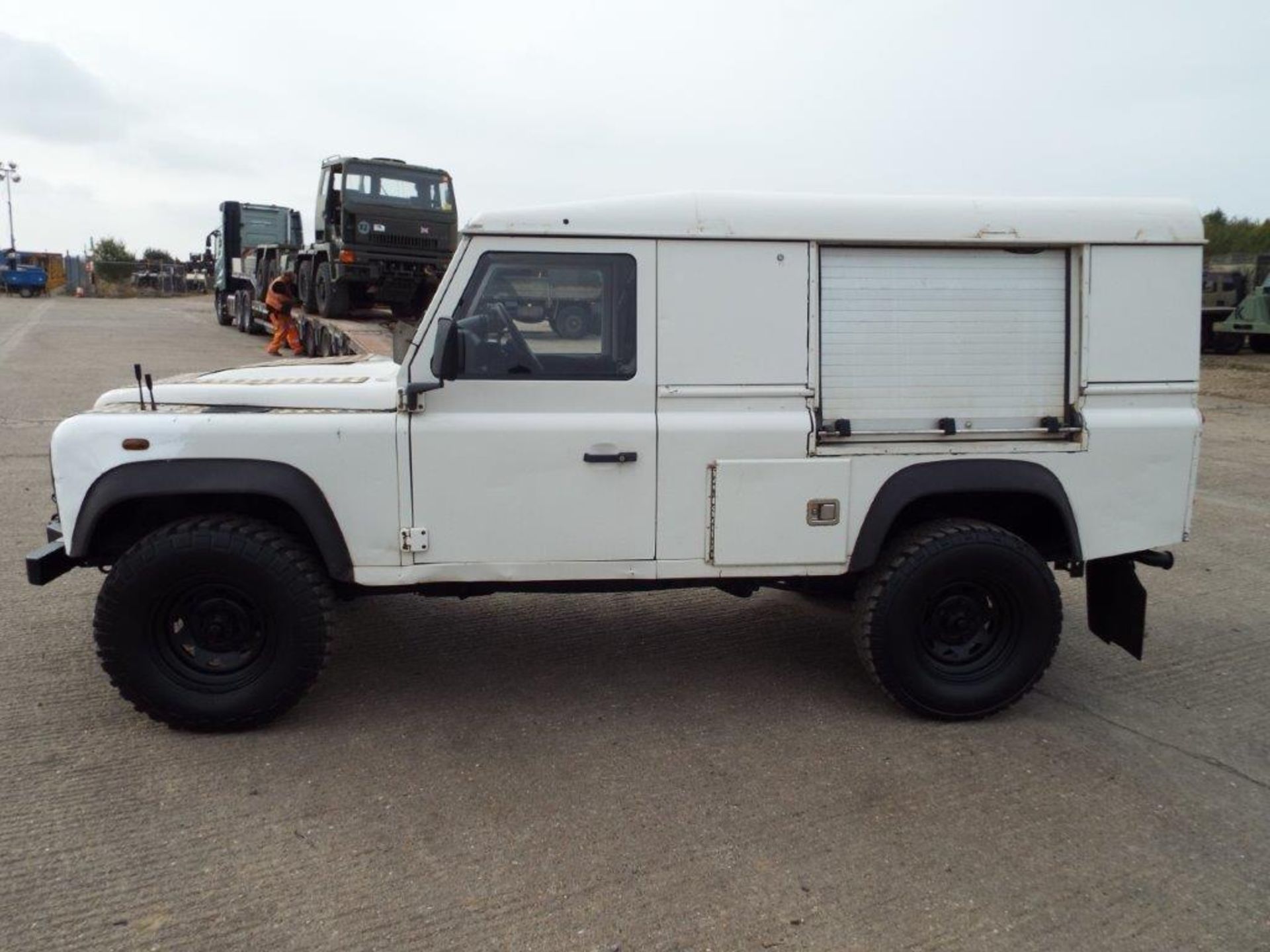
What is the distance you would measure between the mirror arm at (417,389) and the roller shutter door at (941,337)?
1472 millimetres

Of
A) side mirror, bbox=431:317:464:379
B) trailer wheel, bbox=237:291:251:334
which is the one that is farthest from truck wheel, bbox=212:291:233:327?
side mirror, bbox=431:317:464:379

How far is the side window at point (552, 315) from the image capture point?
4.05m

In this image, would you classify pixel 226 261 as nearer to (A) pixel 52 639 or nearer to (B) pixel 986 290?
(A) pixel 52 639

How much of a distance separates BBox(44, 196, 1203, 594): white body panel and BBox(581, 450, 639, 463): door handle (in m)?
0.03

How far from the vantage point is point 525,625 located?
5.44 meters

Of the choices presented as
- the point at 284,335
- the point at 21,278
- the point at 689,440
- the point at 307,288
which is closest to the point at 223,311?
the point at 307,288

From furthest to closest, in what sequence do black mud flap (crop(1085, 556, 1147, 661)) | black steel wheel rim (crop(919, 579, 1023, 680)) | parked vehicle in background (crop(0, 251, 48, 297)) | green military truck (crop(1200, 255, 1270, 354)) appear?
parked vehicle in background (crop(0, 251, 48, 297)), green military truck (crop(1200, 255, 1270, 354)), black mud flap (crop(1085, 556, 1147, 661)), black steel wheel rim (crop(919, 579, 1023, 680))

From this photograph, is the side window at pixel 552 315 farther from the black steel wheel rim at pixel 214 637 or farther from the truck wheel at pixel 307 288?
the truck wheel at pixel 307 288

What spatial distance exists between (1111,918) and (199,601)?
3.29 meters

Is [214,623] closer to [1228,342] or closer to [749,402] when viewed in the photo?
[749,402]

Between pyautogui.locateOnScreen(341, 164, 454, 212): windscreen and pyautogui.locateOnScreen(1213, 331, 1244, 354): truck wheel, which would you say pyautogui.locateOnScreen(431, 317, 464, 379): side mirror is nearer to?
pyautogui.locateOnScreen(341, 164, 454, 212): windscreen

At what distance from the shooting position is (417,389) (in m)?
3.96

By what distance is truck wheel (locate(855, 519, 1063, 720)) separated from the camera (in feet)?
13.8

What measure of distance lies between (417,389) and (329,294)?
15.0 metres
